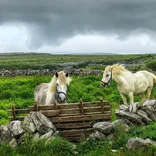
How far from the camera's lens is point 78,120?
51.3ft

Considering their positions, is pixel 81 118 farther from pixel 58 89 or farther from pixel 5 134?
pixel 5 134

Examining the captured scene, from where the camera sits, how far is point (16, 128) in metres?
14.5

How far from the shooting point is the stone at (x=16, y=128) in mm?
14445

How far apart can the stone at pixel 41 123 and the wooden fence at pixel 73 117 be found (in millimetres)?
481

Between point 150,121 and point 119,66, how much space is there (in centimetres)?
365

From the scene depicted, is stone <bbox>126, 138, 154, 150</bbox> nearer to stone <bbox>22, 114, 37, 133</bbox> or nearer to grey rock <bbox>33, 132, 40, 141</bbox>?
grey rock <bbox>33, 132, 40, 141</bbox>

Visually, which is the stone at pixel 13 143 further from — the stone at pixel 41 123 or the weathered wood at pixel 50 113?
the weathered wood at pixel 50 113

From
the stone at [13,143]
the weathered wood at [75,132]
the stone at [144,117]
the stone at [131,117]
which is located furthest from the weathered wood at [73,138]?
the stone at [144,117]

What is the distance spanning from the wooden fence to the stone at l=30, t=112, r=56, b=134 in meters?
0.48

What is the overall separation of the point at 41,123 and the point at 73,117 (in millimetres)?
1487

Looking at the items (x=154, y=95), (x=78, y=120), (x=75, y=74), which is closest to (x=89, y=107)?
(x=78, y=120)

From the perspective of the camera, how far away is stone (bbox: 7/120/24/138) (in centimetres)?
1445

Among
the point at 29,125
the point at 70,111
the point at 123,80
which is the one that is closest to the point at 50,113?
the point at 70,111

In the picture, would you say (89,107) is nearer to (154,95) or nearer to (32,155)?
(32,155)
